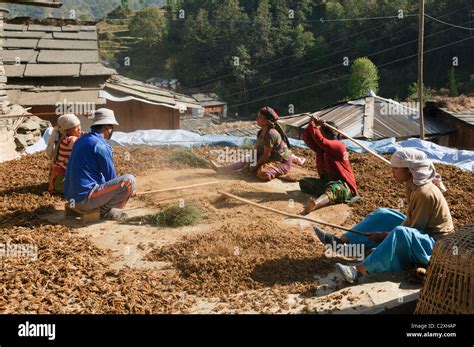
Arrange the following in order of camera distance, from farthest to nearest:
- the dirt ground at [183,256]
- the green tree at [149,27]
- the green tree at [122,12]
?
the green tree at [122,12]
the green tree at [149,27]
the dirt ground at [183,256]

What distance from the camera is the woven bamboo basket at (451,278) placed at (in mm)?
3439

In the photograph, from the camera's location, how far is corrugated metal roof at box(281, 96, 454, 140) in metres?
18.9

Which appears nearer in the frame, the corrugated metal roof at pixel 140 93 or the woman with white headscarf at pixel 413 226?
the woman with white headscarf at pixel 413 226

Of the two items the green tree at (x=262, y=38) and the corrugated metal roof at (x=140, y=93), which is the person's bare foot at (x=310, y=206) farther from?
the green tree at (x=262, y=38)

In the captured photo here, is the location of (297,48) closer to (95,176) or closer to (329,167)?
(329,167)

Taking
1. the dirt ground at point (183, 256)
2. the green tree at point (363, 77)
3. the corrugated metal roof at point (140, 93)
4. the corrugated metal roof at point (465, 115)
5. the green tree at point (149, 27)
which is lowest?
the dirt ground at point (183, 256)

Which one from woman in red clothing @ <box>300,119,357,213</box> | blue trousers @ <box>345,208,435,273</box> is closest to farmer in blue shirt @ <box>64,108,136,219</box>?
woman in red clothing @ <box>300,119,357,213</box>

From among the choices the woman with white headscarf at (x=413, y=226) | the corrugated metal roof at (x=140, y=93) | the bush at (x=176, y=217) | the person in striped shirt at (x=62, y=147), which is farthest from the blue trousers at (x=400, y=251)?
the corrugated metal roof at (x=140, y=93)

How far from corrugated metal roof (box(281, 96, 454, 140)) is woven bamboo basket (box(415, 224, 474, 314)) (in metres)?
14.6

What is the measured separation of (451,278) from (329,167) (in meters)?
3.18

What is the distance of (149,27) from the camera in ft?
206

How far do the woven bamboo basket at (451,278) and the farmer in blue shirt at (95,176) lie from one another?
3363mm
